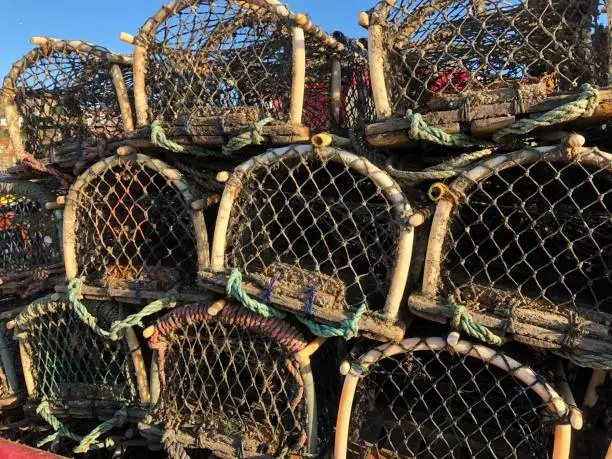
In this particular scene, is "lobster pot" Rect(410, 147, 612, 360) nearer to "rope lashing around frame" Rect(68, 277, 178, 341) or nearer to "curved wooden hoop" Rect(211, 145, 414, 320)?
"curved wooden hoop" Rect(211, 145, 414, 320)

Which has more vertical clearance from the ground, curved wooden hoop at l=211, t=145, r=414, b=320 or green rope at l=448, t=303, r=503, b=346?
curved wooden hoop at l=211, t=145, r=414, b=320

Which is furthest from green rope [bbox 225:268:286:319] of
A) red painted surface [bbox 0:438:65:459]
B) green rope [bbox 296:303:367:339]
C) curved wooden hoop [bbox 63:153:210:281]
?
red painted surface [bbox 0:438:65:459]

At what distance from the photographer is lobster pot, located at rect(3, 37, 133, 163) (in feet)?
7.86

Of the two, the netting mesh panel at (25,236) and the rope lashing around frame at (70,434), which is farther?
the netting mesh panel at (25,236)

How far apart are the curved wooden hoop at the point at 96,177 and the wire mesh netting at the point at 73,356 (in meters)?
0.26

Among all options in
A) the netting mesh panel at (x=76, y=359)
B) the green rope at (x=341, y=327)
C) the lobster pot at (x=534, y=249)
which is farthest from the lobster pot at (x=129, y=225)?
the lobster pot at (x=534, y=249)

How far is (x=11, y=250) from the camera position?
2926 mm

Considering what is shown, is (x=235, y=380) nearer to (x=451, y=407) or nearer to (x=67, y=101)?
(x=451, y=407)

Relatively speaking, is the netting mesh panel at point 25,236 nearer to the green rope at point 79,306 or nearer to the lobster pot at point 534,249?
the green rope at point 79,306

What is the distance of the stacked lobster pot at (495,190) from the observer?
1500 millimetres

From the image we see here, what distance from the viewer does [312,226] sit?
6.59ft

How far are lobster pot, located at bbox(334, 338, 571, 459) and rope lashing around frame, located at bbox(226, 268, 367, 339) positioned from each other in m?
0.16

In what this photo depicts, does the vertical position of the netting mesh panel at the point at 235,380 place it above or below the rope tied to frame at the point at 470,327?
below

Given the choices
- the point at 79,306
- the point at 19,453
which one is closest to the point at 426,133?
the point at 19,453
